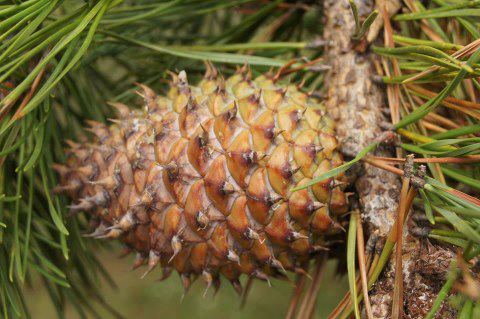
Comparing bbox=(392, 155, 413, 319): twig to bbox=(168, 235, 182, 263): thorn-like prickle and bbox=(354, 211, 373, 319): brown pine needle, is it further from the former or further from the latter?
bbox=(168, 235, 182, 263): thorn-like prickle

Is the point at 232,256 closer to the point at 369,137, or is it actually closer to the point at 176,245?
the point at 176,245

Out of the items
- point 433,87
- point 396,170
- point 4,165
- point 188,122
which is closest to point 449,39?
point 433,87

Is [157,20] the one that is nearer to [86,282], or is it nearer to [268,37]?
[268,37]

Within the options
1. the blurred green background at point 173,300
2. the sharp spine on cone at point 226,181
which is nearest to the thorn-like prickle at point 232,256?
the sharp spine on cone at point 226,181

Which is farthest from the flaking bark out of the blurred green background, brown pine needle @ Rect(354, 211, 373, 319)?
the blurred green background

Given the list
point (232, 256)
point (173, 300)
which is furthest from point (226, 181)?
point (173, 300)

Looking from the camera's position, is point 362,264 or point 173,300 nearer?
point 362,264

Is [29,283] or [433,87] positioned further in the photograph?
[29,283]
